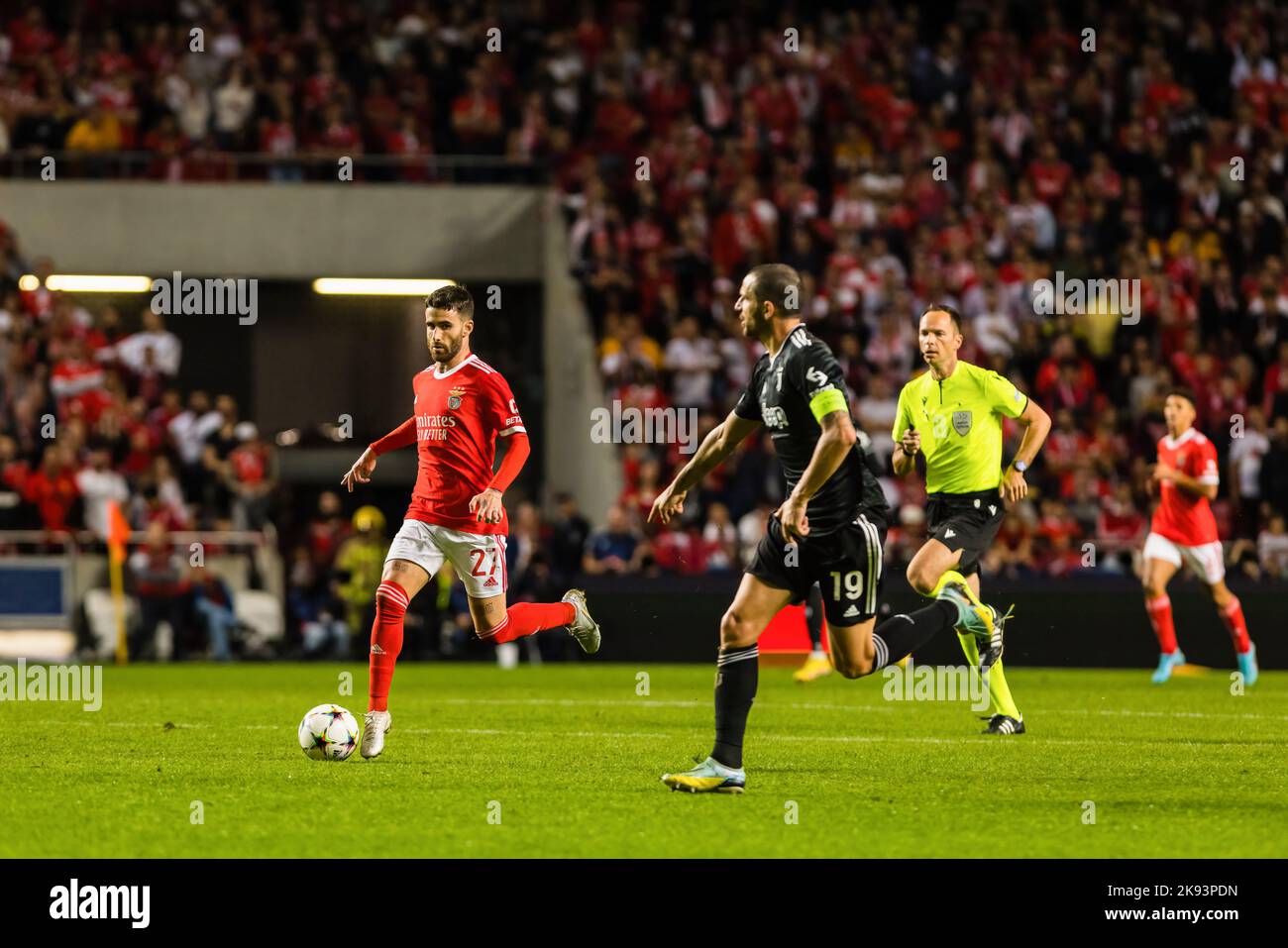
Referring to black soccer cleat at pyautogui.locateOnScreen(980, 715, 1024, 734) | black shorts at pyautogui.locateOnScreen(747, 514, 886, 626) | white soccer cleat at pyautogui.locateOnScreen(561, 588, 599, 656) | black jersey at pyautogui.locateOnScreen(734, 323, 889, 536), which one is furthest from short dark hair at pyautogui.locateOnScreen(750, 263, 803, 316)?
black soccer cleat at pyautogui.locateOnScreen(980, 715, 1024, 734)

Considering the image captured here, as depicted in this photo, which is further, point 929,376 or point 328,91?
point 328,91

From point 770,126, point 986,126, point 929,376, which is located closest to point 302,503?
point 770,126

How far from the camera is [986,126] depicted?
81.3 ft

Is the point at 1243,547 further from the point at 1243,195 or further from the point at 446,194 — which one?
the point at 446,194

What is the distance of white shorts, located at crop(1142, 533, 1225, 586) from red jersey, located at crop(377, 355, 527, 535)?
7779mm

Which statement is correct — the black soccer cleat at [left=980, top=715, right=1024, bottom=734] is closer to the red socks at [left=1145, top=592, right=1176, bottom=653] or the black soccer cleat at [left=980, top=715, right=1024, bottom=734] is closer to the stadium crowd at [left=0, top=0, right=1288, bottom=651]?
the red socks at [left=1145, top=592, right=1176, bottom=653]

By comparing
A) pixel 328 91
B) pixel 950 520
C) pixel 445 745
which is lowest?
pixel 445 745

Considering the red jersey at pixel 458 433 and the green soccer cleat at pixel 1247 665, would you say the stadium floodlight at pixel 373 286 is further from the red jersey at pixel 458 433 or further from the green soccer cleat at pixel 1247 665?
the red jersey at pixel 458 433

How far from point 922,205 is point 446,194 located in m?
→ 5.82

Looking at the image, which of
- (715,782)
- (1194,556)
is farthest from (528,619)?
(1194,556)

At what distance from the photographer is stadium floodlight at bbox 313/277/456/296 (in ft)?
82.2


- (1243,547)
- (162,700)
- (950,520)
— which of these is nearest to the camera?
(950,520)

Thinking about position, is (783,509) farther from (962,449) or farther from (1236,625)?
(1236,625)

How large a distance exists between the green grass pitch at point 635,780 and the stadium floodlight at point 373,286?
11.0 metres
